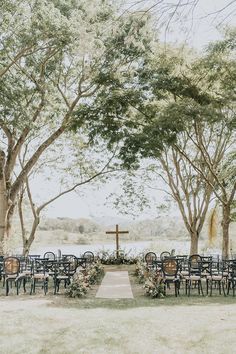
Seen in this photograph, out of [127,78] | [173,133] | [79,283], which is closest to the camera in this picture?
[79,283]

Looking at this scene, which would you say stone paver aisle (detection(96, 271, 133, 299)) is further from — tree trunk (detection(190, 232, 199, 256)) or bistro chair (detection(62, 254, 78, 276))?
tree trunk (detection(190, 232, 199, 256))

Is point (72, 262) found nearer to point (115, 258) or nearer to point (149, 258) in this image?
point (149, 258)

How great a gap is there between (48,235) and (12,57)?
28230 mm

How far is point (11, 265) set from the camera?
12930 mm

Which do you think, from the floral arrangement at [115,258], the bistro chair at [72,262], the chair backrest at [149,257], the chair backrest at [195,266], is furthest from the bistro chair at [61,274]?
the floral arrangement at [115,258]

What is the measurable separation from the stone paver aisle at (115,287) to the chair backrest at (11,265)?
241cm

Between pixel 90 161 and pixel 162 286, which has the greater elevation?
pixel 90 161

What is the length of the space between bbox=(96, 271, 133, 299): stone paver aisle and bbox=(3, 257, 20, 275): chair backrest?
7.90ft

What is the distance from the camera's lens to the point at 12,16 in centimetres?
1455

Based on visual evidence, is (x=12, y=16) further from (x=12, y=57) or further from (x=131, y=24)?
(x=131, y=24)

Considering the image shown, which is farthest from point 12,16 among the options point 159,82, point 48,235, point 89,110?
point 48,235

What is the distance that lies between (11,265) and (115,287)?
3.28 m

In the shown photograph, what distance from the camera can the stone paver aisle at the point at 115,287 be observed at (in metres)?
12.3

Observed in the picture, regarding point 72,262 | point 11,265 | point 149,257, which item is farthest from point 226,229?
point 11,265
